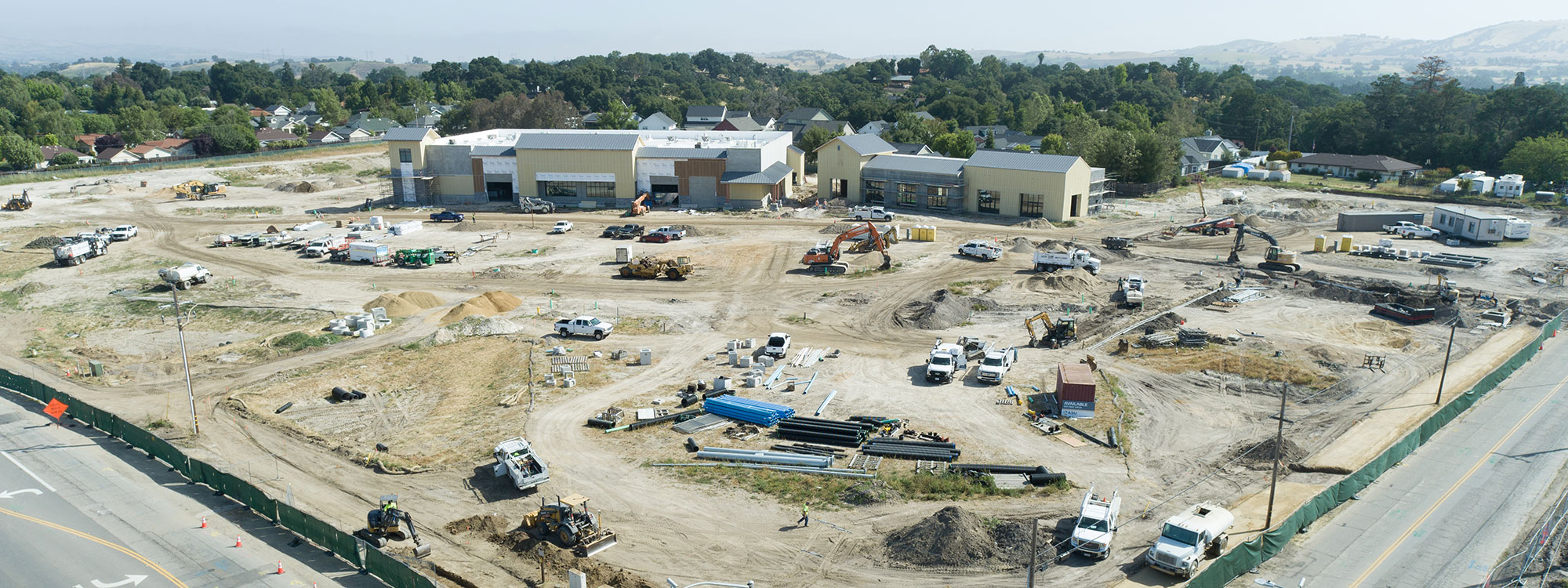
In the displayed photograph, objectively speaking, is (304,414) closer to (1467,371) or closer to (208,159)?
(1467,371)

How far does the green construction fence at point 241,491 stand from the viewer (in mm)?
24562

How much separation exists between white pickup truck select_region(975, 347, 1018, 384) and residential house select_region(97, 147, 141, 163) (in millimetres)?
119240

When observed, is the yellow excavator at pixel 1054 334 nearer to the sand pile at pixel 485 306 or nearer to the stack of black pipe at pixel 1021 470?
the stack of black pipe at pixel 1021 470

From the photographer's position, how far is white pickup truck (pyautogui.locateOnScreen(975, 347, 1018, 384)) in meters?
40.3

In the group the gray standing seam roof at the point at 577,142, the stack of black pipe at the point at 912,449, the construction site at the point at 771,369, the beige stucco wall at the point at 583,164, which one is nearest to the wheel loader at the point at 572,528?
the construction site at the point at 771,369

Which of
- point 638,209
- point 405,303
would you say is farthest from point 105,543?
point 638,209

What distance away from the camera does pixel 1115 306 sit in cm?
5250

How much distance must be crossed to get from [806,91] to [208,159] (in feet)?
368

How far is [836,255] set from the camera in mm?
62344

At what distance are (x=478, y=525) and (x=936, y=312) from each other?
2872 centimetres

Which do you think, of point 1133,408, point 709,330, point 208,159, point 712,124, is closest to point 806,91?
point 712,124

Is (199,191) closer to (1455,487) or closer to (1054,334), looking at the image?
(1054,334)

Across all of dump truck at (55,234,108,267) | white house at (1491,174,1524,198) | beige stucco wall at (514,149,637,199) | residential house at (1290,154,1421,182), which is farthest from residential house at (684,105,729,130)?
white house at (1491,174,1524,198)

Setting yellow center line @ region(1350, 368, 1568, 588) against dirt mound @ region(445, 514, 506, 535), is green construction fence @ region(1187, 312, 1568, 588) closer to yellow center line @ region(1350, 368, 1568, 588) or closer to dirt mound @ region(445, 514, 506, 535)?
yellow center line @ region(1350, 368, 1568, 588)
